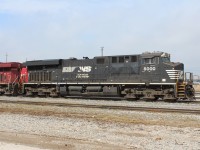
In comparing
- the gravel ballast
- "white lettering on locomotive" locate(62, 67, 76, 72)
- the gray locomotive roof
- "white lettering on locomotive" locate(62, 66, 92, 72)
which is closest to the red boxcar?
the gray locomotive roof

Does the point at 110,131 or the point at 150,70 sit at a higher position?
the point at 150,70

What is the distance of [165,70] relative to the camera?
81.1ft

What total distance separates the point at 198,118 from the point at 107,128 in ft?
14.4

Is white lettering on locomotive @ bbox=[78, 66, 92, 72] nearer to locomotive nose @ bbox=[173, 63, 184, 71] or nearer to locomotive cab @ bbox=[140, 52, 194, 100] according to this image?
locomotive cab @ bbox=[140, 52, 194, 100]

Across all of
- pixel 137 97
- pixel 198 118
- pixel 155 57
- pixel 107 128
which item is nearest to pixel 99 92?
pixel 137 97

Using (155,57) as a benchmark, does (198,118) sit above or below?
below

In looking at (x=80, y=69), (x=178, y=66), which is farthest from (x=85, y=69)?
(x=178, y=66)

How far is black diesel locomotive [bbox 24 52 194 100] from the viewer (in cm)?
2442

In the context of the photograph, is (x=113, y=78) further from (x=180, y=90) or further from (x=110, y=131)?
(x=110, y=131)

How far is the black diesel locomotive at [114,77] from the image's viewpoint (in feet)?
80.1

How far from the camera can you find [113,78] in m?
27.4

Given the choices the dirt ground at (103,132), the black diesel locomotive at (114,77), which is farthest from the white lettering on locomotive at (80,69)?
the dirt ground at (103,132)

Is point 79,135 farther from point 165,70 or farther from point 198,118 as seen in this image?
point 165,70

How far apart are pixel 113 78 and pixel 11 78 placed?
1214 centimetres
